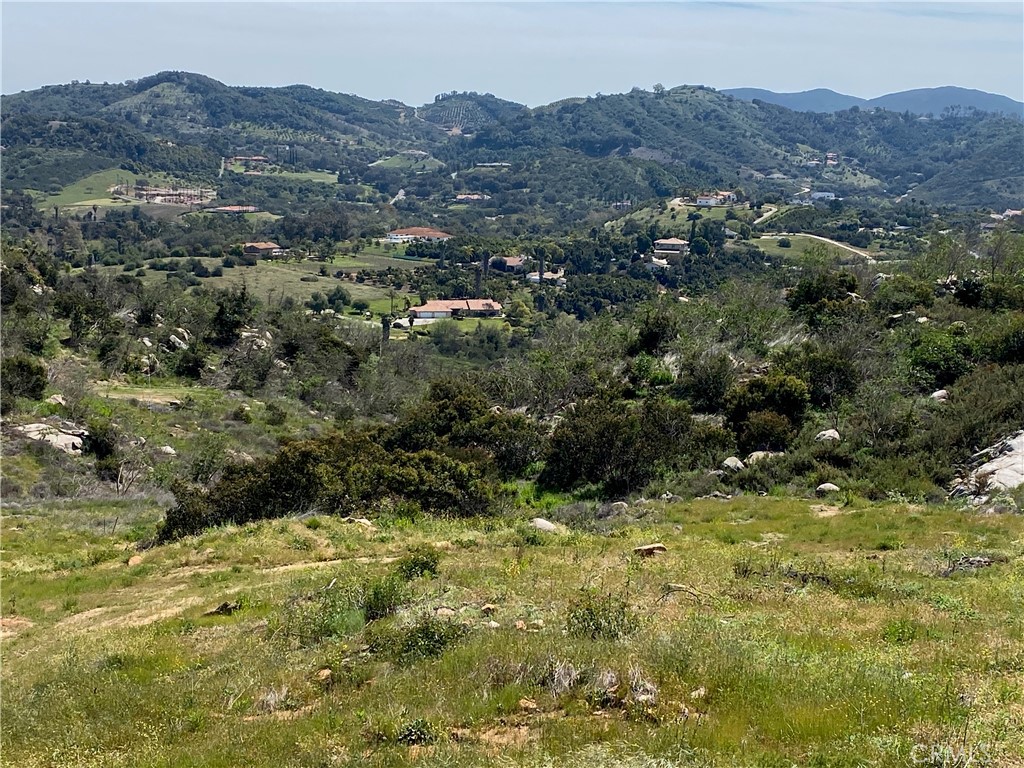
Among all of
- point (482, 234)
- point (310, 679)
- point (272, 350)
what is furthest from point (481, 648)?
point (482, 234)

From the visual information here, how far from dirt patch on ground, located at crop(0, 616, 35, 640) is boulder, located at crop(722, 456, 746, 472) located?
16097mm

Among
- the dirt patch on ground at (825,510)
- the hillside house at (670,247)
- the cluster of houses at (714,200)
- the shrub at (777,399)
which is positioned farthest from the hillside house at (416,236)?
the dirt patch on ground at (825,510)

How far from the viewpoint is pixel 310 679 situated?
334 inches

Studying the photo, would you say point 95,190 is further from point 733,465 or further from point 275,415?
point 733,465

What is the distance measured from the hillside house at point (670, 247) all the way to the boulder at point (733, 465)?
10403 cm

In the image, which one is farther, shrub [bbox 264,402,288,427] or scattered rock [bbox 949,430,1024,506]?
shrub [bbox 264,402,288,427]

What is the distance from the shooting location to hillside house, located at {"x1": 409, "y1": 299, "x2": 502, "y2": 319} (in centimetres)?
9481

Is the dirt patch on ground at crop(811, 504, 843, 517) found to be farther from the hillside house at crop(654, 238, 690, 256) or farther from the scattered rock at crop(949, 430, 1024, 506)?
the hillside house at crop(654, 238, 690, 256)

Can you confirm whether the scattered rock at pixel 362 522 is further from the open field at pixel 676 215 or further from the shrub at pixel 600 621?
the open field at pixel 676 215

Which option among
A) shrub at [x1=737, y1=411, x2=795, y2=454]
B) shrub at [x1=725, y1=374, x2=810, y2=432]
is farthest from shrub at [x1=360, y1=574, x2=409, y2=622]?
shrub at [x1=725, y1=374, x2=810, y2=432]

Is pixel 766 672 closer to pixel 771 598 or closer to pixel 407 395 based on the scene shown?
pixel 771 598

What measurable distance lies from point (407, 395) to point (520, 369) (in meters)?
9.39

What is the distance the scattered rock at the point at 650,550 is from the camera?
1396cm

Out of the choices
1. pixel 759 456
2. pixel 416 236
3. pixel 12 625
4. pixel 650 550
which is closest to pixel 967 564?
pixel 650 550
